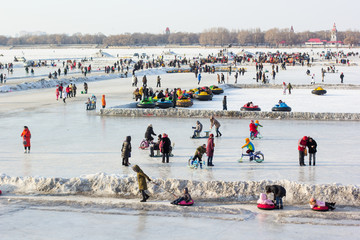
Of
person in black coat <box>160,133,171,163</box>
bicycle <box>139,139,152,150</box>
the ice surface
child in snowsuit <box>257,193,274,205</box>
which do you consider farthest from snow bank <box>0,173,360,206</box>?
bicycle <box>139,139,152,150</box>

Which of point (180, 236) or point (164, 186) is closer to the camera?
point (180, 236)

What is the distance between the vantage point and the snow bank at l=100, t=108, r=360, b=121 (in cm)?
2653

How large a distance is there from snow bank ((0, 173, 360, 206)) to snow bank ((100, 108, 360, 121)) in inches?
550

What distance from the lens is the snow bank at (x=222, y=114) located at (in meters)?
26.5

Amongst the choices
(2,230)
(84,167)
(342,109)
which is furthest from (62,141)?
(342,109)

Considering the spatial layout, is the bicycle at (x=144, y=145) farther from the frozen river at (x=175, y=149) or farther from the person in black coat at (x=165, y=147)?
the person in black coat at (x=165, y=147)

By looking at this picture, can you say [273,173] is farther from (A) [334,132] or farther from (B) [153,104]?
(B) [153,104]

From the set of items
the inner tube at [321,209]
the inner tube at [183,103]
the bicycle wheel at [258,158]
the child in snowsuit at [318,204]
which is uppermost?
the inner tube at [183,103]

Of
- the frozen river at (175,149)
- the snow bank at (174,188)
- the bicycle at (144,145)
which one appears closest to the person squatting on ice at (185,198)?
the snow bank at (174,188)

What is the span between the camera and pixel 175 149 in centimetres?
1861

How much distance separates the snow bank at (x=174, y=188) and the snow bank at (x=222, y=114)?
1398cm

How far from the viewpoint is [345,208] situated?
40.8 feet

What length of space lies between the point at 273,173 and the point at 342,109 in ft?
54.5

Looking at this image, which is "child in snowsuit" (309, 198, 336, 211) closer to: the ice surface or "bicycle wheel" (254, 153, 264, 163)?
the ice surface
